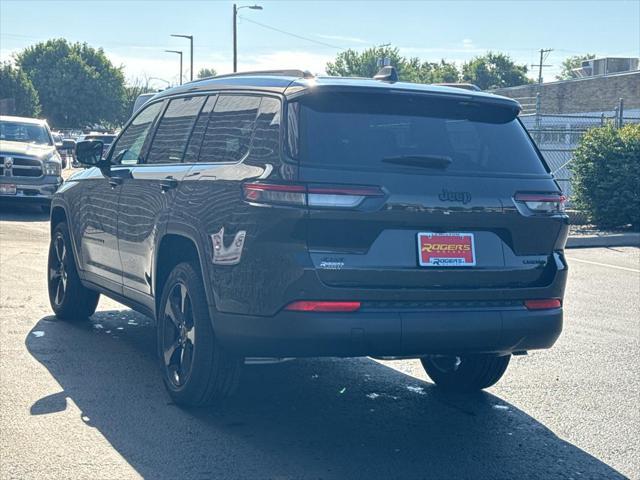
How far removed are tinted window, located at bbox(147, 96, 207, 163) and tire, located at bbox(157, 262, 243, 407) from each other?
0.92 metres

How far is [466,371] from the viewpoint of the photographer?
20.5 ft

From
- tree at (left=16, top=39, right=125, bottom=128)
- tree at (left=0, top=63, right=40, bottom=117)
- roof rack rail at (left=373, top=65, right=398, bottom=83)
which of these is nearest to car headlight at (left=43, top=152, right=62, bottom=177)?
roof rack rail at (left=373, top=65, right=398, bottom=83)

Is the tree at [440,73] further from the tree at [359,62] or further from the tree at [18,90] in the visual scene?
the tree at [18,90]

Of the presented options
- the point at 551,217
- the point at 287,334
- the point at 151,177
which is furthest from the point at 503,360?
the point at 151,177

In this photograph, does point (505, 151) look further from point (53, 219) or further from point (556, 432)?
point (53, 219)

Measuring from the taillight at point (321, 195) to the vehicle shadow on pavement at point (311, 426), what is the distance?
1.27 metres

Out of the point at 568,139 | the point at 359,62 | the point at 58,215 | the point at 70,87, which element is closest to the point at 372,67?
the point at 359,62

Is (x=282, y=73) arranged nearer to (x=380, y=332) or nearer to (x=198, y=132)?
(x=198, y=132)

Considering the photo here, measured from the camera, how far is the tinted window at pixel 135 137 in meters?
7.02

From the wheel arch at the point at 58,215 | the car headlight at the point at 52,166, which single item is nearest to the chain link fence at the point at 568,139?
the wheel arch at the point at 58,215

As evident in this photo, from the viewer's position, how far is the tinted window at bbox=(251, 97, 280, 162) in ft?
16.6

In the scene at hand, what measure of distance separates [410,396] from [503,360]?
2.07 ft

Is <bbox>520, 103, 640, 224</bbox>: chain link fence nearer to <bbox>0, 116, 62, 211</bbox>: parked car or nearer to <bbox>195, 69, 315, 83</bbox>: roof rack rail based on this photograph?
<bbox>195, 69, 315, 83</bbox>: roof rack rail

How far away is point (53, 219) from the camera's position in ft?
28.2
